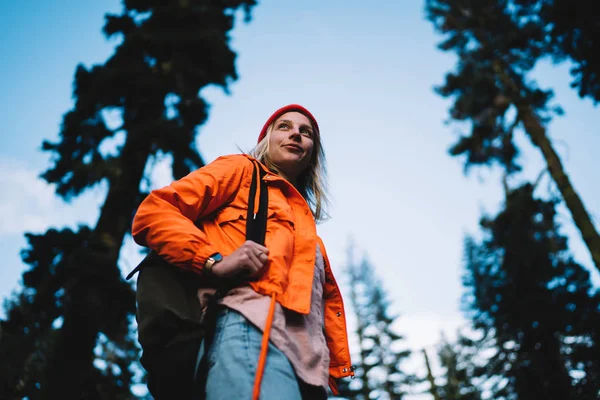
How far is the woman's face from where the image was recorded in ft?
8.52

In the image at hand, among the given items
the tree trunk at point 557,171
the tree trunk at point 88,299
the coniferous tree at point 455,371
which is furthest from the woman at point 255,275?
the coniferous tree at point 455,371

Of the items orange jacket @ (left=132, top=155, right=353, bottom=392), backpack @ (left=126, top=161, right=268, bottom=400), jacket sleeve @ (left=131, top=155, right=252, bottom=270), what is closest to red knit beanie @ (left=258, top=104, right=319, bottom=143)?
orange jacket @ (left=132, top=155, right=353, bottom=392)

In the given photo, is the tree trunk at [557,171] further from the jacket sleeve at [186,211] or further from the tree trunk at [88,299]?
the tree trunk at [88,299]

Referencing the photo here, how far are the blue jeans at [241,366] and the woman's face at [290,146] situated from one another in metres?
1.25

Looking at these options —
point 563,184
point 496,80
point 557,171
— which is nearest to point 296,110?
point 563,184

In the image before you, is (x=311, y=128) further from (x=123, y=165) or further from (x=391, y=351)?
(x=391, y=351)

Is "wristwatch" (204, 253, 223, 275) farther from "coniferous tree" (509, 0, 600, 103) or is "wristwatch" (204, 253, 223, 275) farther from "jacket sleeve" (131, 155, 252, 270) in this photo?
"coniferous tree" (509, 0, 600, 103)

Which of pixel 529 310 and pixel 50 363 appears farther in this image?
pixel 529 310

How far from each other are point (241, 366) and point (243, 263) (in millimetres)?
392

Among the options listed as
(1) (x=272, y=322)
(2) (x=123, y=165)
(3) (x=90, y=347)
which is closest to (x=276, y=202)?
(1) (x=272, y=322)

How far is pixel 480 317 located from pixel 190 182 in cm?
2358

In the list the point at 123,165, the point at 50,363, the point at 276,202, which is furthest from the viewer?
the point at 123,165

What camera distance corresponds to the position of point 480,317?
2183 centimetres

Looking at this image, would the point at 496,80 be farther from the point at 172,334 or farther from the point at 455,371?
the point at 455,371
